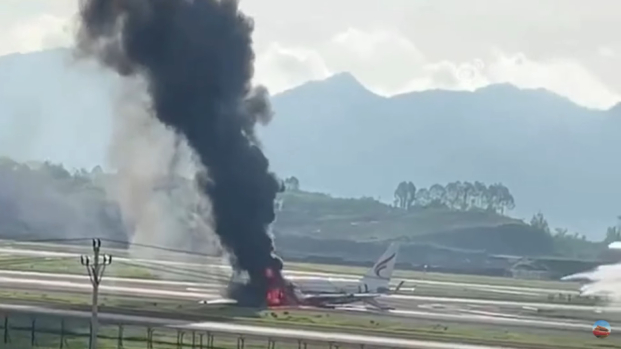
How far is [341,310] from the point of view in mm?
69000

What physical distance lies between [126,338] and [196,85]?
30989 millimetres

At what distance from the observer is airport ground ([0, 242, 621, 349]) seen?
59.1 m

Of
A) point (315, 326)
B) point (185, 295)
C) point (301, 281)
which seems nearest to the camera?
point (315, 326)

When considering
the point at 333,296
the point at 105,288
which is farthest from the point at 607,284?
the point at 105,288

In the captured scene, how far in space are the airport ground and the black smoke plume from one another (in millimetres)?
6510

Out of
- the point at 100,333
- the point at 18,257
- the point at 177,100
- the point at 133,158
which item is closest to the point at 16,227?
the point at 18,257

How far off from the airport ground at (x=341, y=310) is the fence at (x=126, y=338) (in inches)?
268

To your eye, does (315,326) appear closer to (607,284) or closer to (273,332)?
(273,332)

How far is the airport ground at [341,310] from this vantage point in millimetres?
59062

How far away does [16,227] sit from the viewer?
402ft

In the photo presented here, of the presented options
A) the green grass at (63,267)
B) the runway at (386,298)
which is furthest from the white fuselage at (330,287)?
the green grass at (63,267)

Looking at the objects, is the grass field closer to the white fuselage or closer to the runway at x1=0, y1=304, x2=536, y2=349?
the runway at x1=0, y1=304, x2=536, y2=349
